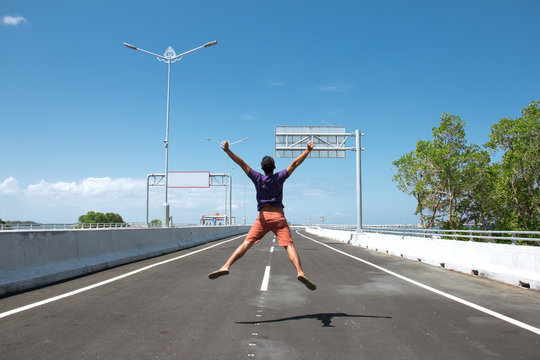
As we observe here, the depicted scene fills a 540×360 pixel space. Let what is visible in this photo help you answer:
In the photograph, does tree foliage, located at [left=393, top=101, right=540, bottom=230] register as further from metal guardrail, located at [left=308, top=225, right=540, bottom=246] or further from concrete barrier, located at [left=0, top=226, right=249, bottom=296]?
concrete barrier, located at [left=0, top=226, right=249, bottom=296]

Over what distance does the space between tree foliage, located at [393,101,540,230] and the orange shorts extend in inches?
1702

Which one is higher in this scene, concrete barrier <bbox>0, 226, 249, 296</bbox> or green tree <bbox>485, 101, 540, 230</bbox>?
green tree <bbox>485, 101, 540, 230</bbox>

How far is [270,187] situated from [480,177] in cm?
5113

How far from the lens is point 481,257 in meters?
10.2

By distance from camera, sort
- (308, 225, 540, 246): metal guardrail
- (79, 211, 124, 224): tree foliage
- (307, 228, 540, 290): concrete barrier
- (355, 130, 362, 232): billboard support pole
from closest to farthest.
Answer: (307, 228, 540, 290): concrete barrier, (308, 225, 540, 246): metal guardrail, (355, 130, 362, 232): billboard support pole, (79, 211, 124, 224): tree foliage

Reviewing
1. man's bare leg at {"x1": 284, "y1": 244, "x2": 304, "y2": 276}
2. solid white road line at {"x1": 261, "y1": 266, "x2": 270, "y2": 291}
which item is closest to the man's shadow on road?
man's bare leg at {"x1": 284, "y1": 244, "x2": 304, "y2": 276}

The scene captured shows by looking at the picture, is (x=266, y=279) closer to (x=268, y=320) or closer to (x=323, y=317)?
(x=323, y=317)

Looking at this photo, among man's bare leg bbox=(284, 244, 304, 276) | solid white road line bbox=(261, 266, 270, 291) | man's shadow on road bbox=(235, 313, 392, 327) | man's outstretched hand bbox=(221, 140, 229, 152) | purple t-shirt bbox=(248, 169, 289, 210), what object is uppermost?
man's outstretched hand bbox=(221, 140, 229, 152)

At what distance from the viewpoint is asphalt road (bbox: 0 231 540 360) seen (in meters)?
3.94

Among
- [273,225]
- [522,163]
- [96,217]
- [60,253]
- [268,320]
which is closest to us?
[268,320]

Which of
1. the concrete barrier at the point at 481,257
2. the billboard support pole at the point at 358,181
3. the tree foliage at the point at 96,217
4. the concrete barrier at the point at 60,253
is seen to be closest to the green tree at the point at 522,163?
the billboard support pole at the point at 358,181

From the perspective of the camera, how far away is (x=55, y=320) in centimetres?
505

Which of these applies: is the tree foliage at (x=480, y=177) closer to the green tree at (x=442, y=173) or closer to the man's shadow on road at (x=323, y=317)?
the green tree at (x=442, y=173)

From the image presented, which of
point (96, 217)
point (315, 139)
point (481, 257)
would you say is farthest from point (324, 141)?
point (96, 217)
